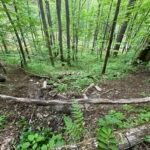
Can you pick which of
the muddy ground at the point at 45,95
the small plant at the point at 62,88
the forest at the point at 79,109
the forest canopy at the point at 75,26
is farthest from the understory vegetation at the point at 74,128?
the forest canopy at the point at 75,26

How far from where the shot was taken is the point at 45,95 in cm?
484

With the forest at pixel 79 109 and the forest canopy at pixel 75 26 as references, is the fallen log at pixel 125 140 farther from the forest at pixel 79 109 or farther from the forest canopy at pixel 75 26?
the forest canopy at pixel 75 26

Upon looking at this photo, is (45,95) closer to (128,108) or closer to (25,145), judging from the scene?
(25,145)

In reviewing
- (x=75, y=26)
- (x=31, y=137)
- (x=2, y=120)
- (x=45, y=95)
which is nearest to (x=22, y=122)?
(x=2, y=120)

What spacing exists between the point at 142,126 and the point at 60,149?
1.24 metres

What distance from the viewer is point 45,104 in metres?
3.96

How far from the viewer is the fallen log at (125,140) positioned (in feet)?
7.25

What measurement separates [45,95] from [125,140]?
2.97 metres

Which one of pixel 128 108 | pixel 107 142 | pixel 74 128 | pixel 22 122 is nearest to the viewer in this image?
pixel 107 142

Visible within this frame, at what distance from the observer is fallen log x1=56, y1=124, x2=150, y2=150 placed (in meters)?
2.21

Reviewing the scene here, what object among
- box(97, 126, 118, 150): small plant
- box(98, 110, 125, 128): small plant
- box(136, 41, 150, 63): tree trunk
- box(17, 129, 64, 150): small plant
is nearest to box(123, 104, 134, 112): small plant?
box(98, 110, 125, 128): small plant

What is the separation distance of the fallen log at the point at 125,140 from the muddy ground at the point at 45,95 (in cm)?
12

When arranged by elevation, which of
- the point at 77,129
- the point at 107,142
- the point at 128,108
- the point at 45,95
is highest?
the point at 107,142

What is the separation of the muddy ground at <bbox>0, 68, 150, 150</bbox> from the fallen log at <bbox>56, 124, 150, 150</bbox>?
0.12 m
